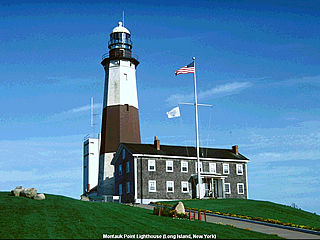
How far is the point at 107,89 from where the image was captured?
57531mm

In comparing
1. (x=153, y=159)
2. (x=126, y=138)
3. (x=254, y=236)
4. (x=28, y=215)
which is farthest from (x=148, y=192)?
(x=254, y=236)

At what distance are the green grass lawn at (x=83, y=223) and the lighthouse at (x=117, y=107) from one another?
25388 millimetres

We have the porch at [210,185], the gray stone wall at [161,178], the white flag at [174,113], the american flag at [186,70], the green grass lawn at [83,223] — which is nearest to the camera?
the green grass lawn at [83,223]

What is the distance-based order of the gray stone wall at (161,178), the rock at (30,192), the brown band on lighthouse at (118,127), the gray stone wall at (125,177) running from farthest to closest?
the brown band on lighthouse at (118,127)
the gray stone wall at (125,177)
the gray stone wall at (161,178)
the rock at (30,192)

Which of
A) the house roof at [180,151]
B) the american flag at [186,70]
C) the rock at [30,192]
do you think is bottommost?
the rock at [30,192]

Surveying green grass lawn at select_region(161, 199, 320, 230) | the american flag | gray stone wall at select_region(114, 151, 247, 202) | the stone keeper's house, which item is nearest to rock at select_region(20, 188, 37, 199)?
green grass lawn at select_region(161, 199, 320, 230)

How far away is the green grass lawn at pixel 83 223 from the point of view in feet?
68.5

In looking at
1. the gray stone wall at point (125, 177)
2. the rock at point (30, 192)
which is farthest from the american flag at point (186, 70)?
the rock at point (30, 192)

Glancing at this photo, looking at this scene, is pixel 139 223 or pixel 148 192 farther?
pixel 148 192

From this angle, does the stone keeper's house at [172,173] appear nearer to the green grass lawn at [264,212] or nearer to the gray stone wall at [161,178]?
the gray stone wall at [161,178]

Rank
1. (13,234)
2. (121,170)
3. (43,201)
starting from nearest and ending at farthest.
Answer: (13,234) < (43,201) < (121,170)

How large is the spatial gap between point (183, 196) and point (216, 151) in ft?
28.2

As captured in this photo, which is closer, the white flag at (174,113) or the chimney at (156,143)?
the white flag at (174,113)

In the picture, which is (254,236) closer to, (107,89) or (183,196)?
(183,196)
